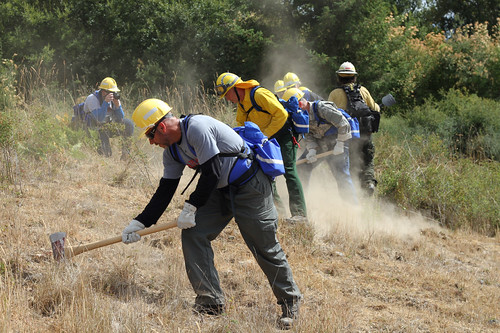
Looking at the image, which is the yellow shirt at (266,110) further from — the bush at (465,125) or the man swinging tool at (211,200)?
the bush at (465,125)

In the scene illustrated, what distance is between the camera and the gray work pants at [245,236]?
4297 millimetres

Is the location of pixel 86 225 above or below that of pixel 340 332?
above

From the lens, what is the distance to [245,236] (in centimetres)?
440

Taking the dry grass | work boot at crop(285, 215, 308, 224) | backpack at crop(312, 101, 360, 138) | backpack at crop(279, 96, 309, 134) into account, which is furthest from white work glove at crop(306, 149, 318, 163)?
work boot at crop(285, 215, 308, 224)

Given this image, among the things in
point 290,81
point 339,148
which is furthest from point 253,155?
point 290,81

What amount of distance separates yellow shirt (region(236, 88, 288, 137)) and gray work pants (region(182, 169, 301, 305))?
1847mm

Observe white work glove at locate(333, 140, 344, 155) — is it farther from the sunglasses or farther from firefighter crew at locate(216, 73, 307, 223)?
the sunglasses

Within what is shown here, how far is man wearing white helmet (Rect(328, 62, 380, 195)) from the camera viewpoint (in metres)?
Result: 7.79

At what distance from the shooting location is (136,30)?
14586 mm

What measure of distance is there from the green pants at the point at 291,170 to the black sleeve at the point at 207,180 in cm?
231

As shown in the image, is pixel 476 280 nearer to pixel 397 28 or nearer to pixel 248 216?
pixel 248 216

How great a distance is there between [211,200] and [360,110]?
3.83 meters

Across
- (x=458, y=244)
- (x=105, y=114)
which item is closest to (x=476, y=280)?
(x=458, y=244)

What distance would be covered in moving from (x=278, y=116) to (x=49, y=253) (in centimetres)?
257
